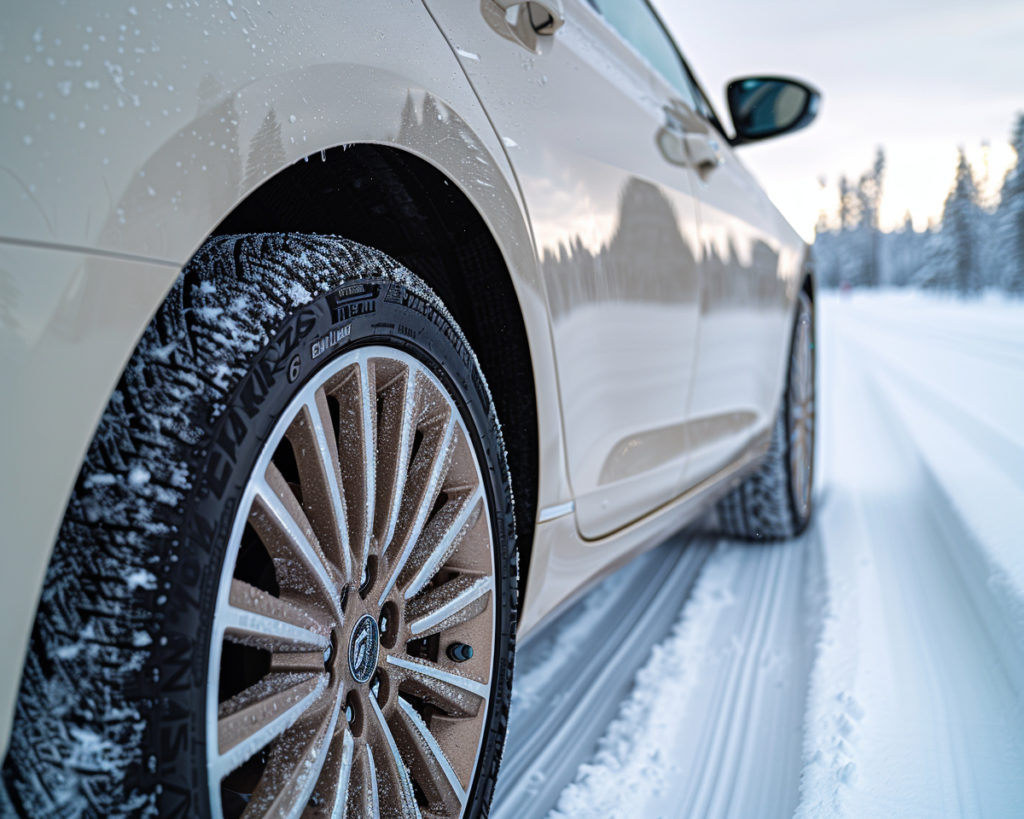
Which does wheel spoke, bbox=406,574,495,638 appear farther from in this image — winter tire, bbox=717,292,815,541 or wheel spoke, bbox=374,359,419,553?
winter tire, bbox=717,292,815,541

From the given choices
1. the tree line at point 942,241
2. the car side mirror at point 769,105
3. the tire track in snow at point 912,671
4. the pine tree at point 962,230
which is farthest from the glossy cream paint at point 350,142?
the pine tree at point 962,230

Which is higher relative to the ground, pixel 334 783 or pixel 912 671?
pixel 334 783

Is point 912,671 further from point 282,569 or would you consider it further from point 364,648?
point 282,569

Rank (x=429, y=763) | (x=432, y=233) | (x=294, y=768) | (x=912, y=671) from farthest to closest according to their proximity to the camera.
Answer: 1. (x=912, y=671)
2. (x=432, y=233)
3. (x=429, y=763)
4. (x=294, y=768)

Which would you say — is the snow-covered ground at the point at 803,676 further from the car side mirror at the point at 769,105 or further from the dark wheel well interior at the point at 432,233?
the car side mirror at the point at 769,105

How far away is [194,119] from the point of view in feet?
2.29

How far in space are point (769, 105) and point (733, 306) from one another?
2.91 feet

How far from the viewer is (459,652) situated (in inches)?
45.9

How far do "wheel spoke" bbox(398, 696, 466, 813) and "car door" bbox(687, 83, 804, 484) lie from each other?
1228mm

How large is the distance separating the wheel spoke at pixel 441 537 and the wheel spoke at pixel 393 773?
0.16 metres

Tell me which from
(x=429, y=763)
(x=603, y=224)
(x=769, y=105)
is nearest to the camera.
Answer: (x=429, y=763)

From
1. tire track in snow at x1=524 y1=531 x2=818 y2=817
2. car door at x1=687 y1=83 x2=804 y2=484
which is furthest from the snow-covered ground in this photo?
car door at x1=687 y1=83 x2=804 y2=484

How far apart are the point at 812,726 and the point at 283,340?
1.48 metres

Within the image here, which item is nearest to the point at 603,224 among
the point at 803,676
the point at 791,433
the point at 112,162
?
the point at 112,162
